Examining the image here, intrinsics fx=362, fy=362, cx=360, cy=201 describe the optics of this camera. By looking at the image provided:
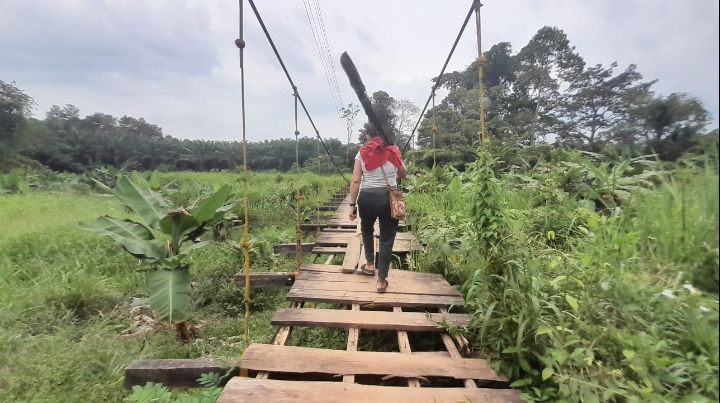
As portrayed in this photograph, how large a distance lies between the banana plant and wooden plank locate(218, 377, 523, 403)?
1.42 m

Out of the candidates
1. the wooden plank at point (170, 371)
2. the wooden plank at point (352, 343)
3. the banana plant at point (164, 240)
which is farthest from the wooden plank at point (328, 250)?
the wooden plank at point (170, 371)

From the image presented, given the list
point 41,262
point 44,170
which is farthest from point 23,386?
point 44,170

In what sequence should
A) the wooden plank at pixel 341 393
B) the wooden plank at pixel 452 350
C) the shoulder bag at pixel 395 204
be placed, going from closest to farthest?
the wooden plank at pixel 341 393
the wooden plank at pixel 452 350
the shoulder bag at pixel 395 204

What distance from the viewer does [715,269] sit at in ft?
2.34

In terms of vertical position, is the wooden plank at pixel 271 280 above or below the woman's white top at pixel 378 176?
below

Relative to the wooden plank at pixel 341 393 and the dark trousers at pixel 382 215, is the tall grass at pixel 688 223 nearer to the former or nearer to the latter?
the wooden plank at pixel 341 393

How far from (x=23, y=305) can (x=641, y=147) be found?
4.81 m

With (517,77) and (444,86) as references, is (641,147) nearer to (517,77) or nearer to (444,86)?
(517,77)

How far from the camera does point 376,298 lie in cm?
265

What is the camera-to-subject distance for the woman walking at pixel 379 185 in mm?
2822

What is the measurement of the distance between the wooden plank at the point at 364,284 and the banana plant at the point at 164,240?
93cm

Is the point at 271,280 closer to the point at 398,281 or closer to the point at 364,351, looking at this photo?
the point at 398,281

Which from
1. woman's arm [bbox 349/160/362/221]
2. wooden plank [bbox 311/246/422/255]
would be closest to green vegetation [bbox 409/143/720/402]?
woman's arm [bbox 349/160/362/221]

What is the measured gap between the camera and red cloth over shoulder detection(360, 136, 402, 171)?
9.23 feet
